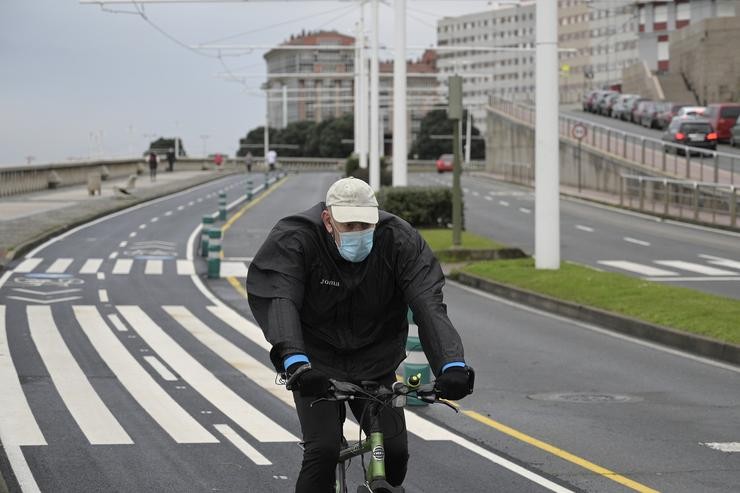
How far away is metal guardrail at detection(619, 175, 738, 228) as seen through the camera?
39.4 meters

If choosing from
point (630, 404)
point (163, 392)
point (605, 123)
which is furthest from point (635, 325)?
point (605, 123)

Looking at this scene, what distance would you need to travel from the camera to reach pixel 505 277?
23.8 m

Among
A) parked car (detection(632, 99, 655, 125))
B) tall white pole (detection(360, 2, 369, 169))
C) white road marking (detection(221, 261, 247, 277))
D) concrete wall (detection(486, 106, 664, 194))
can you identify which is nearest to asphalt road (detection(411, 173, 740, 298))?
concrete wall (detection(486, 106, 664, 194))

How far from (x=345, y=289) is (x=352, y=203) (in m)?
0.45

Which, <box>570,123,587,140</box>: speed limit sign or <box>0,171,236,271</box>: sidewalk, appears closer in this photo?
<box>0,171,236,271</box>: sidewalk

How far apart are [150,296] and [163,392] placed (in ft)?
31.7

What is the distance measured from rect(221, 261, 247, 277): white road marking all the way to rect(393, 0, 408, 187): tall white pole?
8655mm

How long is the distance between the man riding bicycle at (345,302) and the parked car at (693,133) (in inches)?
2183

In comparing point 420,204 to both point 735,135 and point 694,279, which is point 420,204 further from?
point 735,135

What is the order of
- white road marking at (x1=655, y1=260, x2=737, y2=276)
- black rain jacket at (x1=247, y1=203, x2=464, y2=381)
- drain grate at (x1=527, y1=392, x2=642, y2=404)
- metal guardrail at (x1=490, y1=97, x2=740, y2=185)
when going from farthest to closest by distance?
1. metal guardrail at (x1=490, y1=97, x2=740, y2=185)
2. white road marking at (x1=655, y1=260, x2=737, y2=276)
3. drain grate at (x1=527, y1=392, x2=642, y2=404)
4. black rain jacket at (x1=247, y1=203, x2=464, y2=381)

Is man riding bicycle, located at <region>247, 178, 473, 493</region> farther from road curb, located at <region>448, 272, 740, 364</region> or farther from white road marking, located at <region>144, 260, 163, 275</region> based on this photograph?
white road marking, located at <region>144, 260, 163, 275</region>


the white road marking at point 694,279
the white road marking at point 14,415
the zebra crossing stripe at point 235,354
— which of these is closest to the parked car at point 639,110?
the white road marking at point 694,279

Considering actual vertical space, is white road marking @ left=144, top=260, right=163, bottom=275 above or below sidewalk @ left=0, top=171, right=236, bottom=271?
below

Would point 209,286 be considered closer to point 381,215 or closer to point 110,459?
point 110,459
